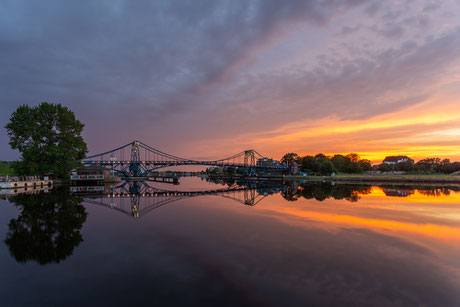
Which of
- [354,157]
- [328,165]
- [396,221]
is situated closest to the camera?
[396,221]

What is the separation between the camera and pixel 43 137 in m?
51.6

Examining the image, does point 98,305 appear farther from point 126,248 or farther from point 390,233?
point 390,233

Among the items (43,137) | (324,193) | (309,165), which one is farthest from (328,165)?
(43,137)

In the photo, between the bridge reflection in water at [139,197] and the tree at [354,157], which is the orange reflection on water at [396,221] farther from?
the tree at [354,157]

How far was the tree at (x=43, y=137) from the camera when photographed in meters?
49.0

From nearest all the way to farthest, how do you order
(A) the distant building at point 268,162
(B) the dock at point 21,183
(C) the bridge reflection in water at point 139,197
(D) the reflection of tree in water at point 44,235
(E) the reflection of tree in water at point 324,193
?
(D) the reflection of tree in water at point 44,235 < (C) the bridge reflection in water at point 139,197 < (E) the reflection of tree in water at point 324,193 < (B) the dock at point 21,183 < (A) the distant building at point 268,162

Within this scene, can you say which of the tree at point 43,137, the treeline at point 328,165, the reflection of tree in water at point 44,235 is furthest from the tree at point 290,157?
the reflection of tree in water at point 44,235

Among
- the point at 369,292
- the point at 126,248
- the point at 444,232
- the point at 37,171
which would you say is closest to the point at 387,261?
the point at 369,292

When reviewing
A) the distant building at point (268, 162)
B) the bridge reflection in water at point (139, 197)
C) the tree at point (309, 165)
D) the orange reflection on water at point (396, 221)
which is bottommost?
the orange reflection on water at point (396, 221)

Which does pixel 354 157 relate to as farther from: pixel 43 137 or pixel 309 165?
pixel 43 137

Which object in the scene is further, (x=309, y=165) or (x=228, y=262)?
(x=309, y=165)

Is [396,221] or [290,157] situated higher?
[290,157]

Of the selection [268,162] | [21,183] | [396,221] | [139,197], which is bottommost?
[396,221]

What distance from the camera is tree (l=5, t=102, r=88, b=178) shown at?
1928 inches
